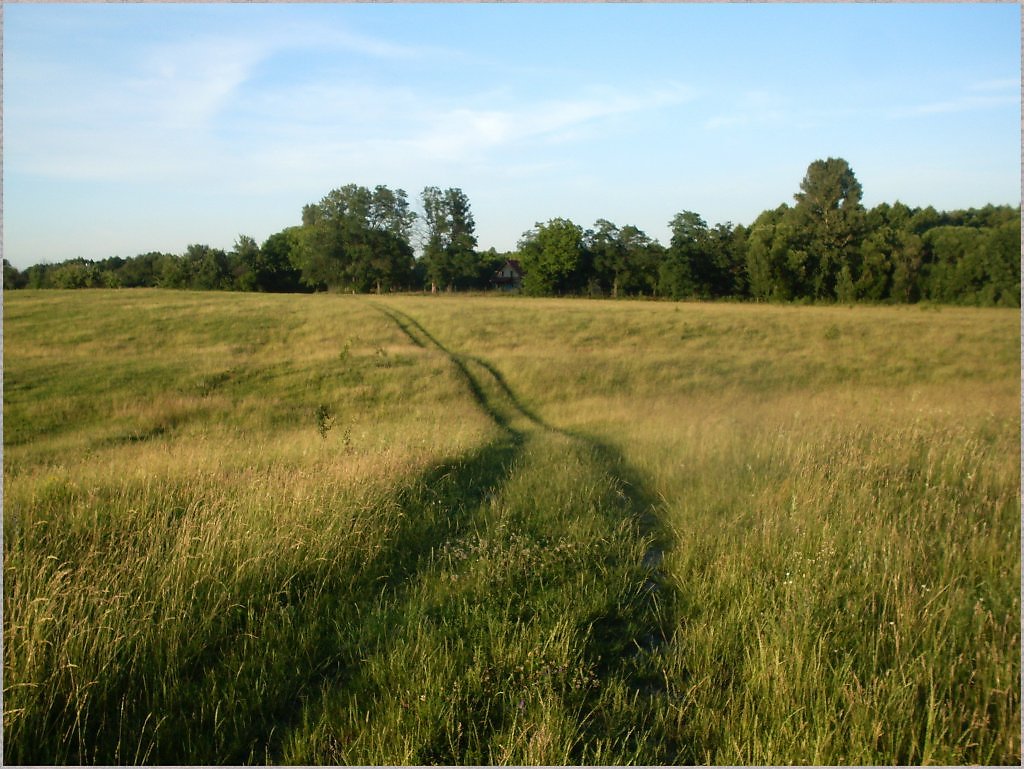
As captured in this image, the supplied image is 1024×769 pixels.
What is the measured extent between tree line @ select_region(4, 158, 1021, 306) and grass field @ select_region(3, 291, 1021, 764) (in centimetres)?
192

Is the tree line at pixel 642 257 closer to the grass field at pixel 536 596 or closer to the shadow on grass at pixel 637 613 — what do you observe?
the grass field at pixel 536 596

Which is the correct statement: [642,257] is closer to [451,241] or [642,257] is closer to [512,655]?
[451,241]

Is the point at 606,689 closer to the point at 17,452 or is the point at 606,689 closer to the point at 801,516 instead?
the point at 801,516

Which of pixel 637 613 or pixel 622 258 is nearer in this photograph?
pixel 637 613

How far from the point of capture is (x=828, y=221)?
13266 millimetres

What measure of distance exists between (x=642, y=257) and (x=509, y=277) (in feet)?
12.5

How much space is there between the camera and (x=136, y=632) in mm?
3836

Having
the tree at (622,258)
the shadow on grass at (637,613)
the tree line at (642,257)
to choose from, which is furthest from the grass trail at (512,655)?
the tree at (622,258)

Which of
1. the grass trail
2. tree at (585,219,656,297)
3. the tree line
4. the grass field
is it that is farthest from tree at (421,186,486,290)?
the grass trail

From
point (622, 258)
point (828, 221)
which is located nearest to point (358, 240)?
point (622, 258)

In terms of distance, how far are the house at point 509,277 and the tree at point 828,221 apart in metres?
7.32

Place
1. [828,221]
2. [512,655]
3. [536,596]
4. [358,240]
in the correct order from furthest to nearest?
[358,240]
[828,221]
[536,596]
[512,655]

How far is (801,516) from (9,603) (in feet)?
20.6

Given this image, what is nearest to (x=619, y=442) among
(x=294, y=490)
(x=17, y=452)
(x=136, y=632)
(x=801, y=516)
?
(x=801, y=516)
